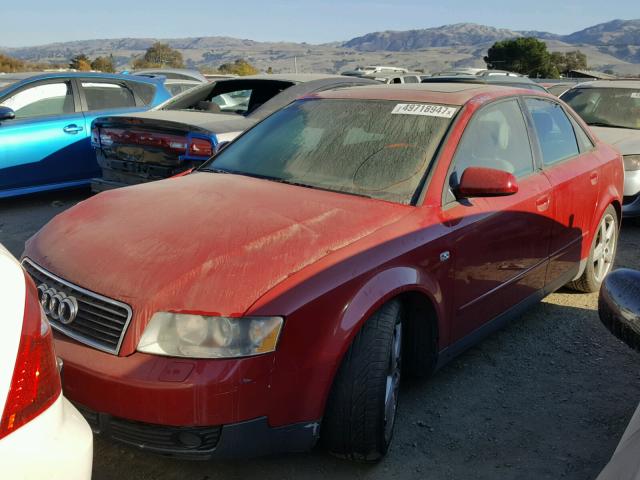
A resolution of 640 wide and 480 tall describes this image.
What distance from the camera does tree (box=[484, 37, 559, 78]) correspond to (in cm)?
5428

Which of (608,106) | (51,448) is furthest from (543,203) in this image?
(608,106)

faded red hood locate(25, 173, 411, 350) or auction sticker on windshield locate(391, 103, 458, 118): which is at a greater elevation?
auction sticker on windshield locate(391, 103, 458, 118)

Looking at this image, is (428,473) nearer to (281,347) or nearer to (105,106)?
(281,347)

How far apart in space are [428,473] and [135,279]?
1.43 m

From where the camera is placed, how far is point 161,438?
227 centimetres

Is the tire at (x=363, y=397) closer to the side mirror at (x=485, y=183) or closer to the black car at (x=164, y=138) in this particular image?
the side mirror at (x=485, y=183)

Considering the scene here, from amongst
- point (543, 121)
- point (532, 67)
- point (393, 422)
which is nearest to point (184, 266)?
point (393, 422)

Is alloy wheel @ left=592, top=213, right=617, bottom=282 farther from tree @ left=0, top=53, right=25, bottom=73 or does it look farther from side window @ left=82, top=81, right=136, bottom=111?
tree @ left=0, top=53, right=25, bottom=73

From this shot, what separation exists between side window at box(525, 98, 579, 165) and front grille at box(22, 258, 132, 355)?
2704 mm

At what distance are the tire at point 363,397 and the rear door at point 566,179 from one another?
177 cm

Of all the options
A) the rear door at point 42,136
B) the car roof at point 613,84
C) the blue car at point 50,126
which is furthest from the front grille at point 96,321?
the car roof at point 613,84

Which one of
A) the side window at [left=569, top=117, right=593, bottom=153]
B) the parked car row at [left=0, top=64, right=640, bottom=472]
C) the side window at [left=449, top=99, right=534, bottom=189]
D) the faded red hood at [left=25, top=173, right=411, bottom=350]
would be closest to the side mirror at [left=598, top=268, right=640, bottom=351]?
the parked car row at [left=0, top=64, right=640, bottom=472]

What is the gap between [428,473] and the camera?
2.69 m

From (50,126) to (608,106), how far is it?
6.51 metres
